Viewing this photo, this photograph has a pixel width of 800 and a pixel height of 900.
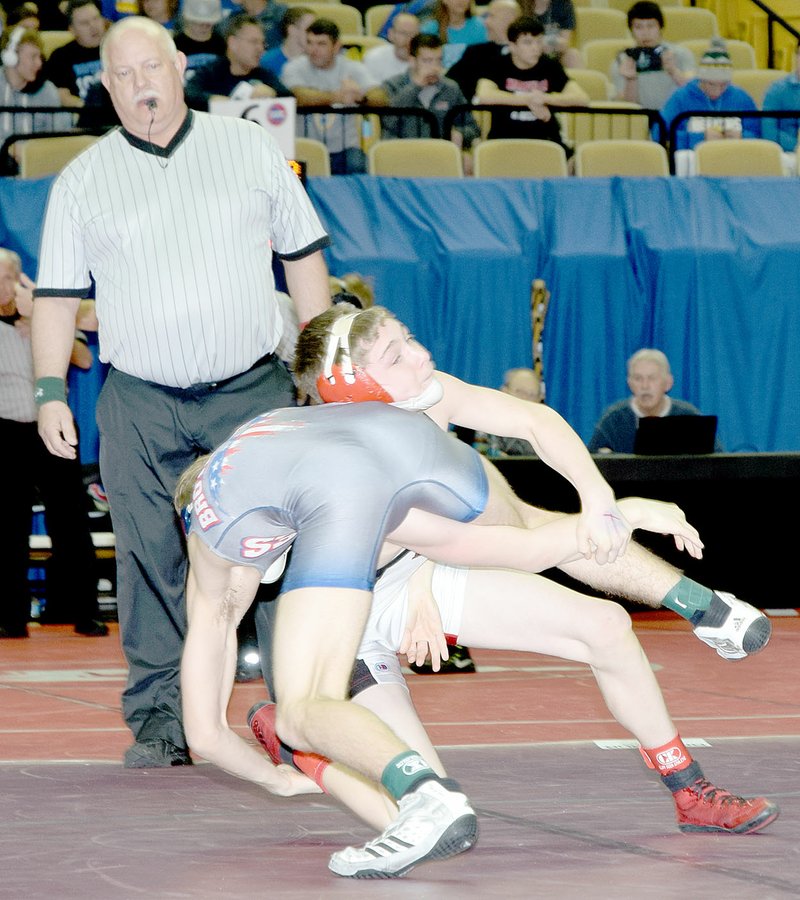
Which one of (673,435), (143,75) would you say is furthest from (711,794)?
(673,435)

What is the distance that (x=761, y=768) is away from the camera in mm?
4086

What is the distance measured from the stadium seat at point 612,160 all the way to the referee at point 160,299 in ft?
19.3

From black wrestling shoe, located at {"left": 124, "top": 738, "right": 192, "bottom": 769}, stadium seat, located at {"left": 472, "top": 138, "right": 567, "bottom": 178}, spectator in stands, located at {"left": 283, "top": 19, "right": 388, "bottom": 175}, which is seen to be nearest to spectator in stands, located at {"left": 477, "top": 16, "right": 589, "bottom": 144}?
stadium seat, located at {"left": 472, "top": 138, "right": 567, "bottom": 178}

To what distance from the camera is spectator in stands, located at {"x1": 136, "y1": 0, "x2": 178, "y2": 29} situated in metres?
10.5

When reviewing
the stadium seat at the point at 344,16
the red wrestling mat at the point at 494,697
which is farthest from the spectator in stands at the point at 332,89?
the red wrestling mat at the point at 494,697

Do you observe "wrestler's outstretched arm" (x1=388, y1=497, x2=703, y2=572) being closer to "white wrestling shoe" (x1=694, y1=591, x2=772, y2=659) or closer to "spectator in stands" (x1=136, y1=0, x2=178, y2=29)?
"white wrestling shoe" (x1=694, y1=591, x2=772, y2=659)

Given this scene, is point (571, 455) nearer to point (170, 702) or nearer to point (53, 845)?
point (53, 845)

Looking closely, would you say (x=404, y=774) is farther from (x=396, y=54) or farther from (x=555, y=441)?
(x=396, y=54)

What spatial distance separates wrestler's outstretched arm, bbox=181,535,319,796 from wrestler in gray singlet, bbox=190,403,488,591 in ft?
0.30

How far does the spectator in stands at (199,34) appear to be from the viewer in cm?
1000

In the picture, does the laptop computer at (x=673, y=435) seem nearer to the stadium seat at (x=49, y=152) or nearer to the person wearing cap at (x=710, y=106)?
the person wearing cap at (x=710, y=106)

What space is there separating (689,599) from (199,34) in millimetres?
7730

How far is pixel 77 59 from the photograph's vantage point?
33.9 ft

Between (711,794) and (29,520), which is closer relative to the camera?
(711,794)
